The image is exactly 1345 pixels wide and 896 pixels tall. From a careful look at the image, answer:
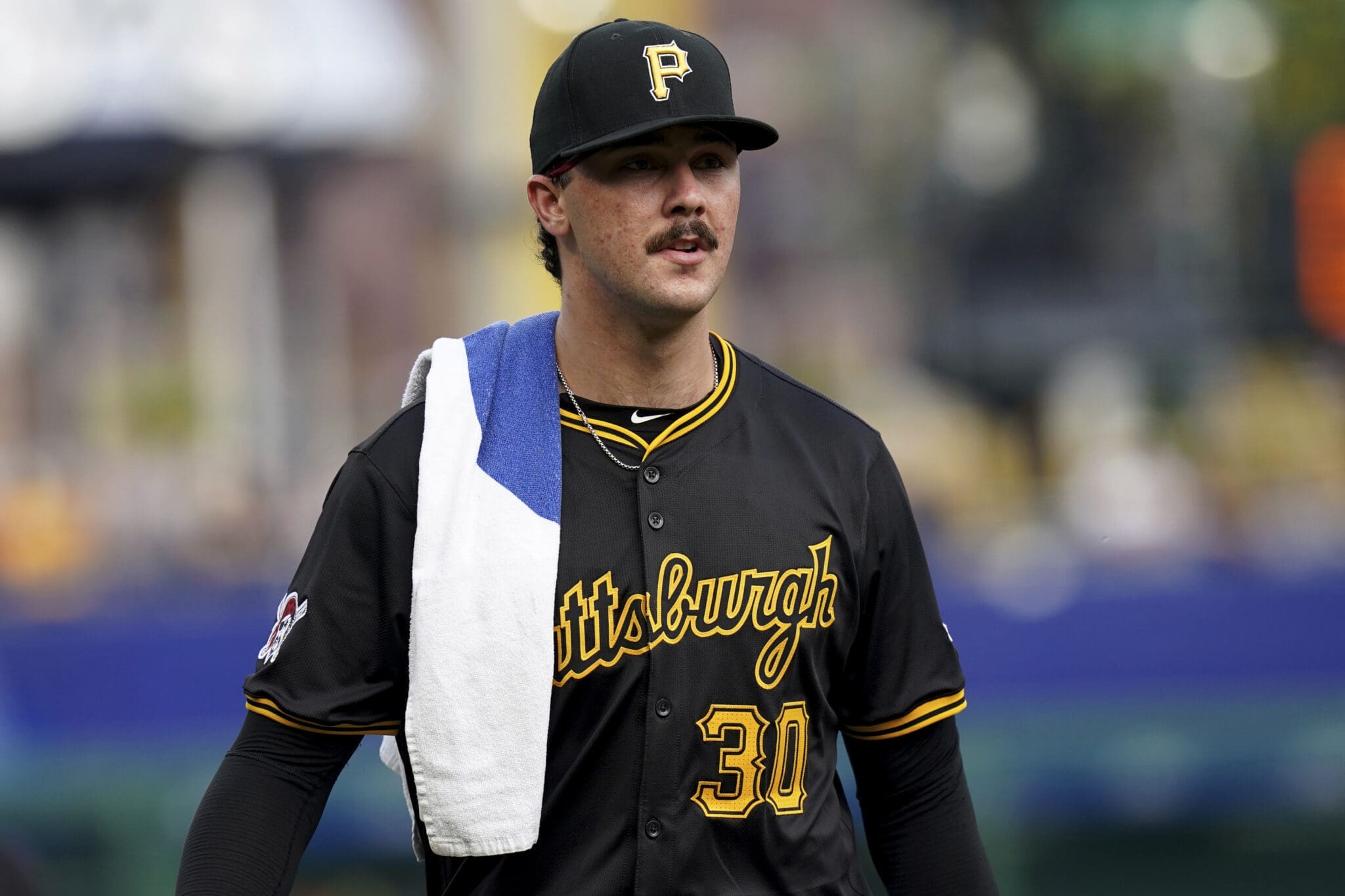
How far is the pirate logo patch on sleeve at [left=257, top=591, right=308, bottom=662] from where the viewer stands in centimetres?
281

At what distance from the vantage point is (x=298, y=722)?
278cm

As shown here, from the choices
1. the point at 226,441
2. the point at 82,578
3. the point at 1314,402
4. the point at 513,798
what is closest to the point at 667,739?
the point at 513,798

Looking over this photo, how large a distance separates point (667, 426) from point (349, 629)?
0.59 meters

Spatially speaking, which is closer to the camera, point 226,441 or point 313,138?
point 226,441

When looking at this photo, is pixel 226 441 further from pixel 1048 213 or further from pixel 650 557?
pixel 650 557

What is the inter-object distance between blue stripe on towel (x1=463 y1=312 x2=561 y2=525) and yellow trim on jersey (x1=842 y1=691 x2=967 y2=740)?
25.0 inches

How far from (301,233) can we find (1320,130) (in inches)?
362

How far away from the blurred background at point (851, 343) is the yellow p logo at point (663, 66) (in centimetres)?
271

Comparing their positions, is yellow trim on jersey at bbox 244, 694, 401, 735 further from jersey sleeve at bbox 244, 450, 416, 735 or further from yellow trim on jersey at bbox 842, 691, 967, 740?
yellow trim on jersey at bbox 842, 691, 967, 740

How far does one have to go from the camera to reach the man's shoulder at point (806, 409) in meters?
3.04

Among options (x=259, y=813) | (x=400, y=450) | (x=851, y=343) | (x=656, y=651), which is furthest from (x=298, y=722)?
(x=851, y=343)

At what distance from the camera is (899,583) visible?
3016mm

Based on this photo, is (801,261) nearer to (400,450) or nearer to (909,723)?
(909,723)

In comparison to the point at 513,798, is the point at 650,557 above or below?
above
